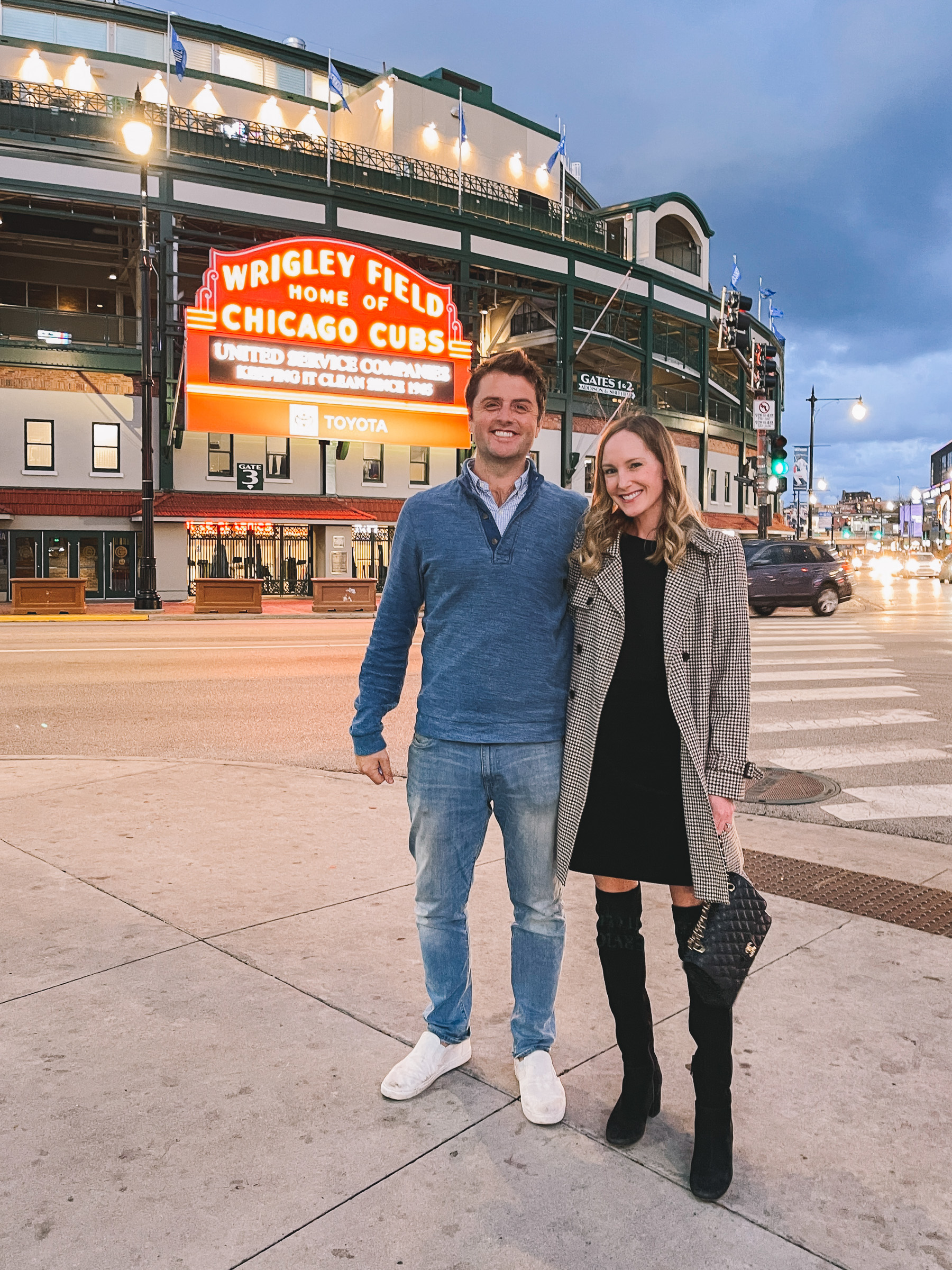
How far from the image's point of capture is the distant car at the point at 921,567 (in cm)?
6788

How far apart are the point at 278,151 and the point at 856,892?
3399 cm

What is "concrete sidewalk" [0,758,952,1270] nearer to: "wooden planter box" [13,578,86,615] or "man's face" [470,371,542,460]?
"man's face" [470,371,542,460]

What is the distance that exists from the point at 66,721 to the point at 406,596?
754 cm

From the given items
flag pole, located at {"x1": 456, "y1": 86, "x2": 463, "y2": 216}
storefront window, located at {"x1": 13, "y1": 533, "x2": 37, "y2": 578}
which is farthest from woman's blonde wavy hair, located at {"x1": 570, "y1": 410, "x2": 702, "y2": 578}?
flag pole, located at {"x1": 456, "y1": 86, "x2": 463, "y2": 216}

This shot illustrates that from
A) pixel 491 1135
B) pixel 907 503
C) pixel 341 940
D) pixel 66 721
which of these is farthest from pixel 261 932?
pixel 907 503

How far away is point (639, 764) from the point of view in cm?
282

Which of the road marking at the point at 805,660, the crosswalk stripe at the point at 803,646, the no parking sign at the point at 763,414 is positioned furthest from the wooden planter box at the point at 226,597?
the road marking at the point at 805,660

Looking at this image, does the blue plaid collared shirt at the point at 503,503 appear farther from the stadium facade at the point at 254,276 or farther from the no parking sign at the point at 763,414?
the stadium facade at the point at 254,276

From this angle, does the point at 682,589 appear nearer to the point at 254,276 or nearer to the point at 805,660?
the point at 805,660

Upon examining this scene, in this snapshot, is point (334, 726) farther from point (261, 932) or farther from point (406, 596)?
point (406, 596)

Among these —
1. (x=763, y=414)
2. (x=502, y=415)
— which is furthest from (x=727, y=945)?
(x=763, y=414)

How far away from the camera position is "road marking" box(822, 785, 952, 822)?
6.50m

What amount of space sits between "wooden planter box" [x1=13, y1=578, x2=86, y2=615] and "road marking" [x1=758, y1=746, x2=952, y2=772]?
798 inches

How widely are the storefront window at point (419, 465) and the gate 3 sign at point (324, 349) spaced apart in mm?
3254
